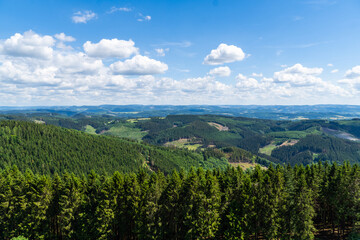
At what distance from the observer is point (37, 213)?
54.4 m

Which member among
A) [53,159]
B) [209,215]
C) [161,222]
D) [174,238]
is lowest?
[53,159]

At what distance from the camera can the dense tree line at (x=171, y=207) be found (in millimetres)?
51625

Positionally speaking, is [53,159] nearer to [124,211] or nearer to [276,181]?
[124,211]

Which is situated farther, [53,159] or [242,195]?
[53,159]

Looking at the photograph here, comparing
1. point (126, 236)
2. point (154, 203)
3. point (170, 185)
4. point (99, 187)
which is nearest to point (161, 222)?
point (154, 203)

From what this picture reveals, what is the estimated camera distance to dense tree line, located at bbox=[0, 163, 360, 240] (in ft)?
169

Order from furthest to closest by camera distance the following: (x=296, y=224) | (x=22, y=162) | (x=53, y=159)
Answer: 1. (x=53, y=159)
2. (x=22, y=162)
3. (x=296, y=224)

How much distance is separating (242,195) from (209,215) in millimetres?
9652

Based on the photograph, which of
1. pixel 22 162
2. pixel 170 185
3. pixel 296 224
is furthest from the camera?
pixel 22 162

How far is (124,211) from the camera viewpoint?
55.3m

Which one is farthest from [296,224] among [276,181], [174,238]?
[174,238]

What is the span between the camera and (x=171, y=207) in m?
54.4

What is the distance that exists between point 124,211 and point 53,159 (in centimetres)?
17373

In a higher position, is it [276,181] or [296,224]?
[276,181]
